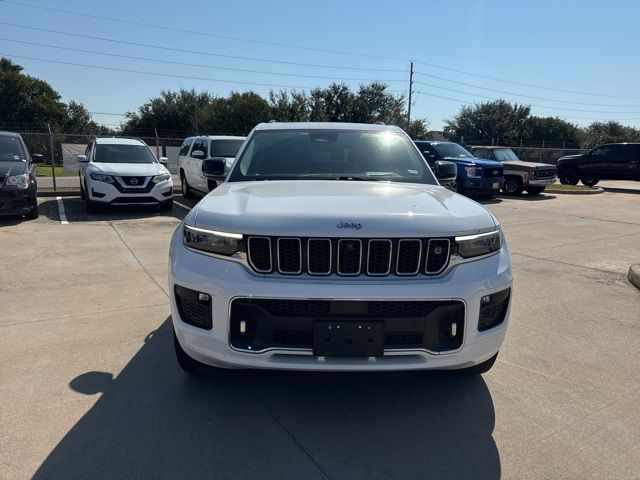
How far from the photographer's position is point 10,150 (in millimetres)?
10273

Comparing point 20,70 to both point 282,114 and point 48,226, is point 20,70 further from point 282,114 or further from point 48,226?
point 48,226

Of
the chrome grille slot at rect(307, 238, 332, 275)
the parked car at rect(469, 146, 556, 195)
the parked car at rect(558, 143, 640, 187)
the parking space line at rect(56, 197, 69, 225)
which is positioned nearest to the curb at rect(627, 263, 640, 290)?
the chrome grille slot at rect(307, 238, 332, 275)

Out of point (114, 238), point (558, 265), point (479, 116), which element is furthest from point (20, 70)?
point (558, 265)

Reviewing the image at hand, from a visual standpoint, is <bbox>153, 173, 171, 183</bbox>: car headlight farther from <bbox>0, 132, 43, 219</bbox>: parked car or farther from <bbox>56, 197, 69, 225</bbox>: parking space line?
<bbox>0, 132, 43, 219</bbox>: parked car

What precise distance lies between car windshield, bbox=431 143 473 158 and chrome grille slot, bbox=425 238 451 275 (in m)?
14.1

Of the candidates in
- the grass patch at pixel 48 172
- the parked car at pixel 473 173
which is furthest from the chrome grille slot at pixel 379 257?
the grass patch at pixel 48 172

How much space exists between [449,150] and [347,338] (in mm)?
15120

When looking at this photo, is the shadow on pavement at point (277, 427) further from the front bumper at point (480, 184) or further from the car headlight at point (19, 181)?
the front bumper at point (480, 184)

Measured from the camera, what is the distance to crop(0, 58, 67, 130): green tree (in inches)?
2131

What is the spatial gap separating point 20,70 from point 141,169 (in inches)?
2741

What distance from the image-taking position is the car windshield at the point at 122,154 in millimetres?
12070

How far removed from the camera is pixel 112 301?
5.11 m

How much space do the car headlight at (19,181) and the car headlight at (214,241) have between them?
326 inches

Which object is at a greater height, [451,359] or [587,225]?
[451,359]
